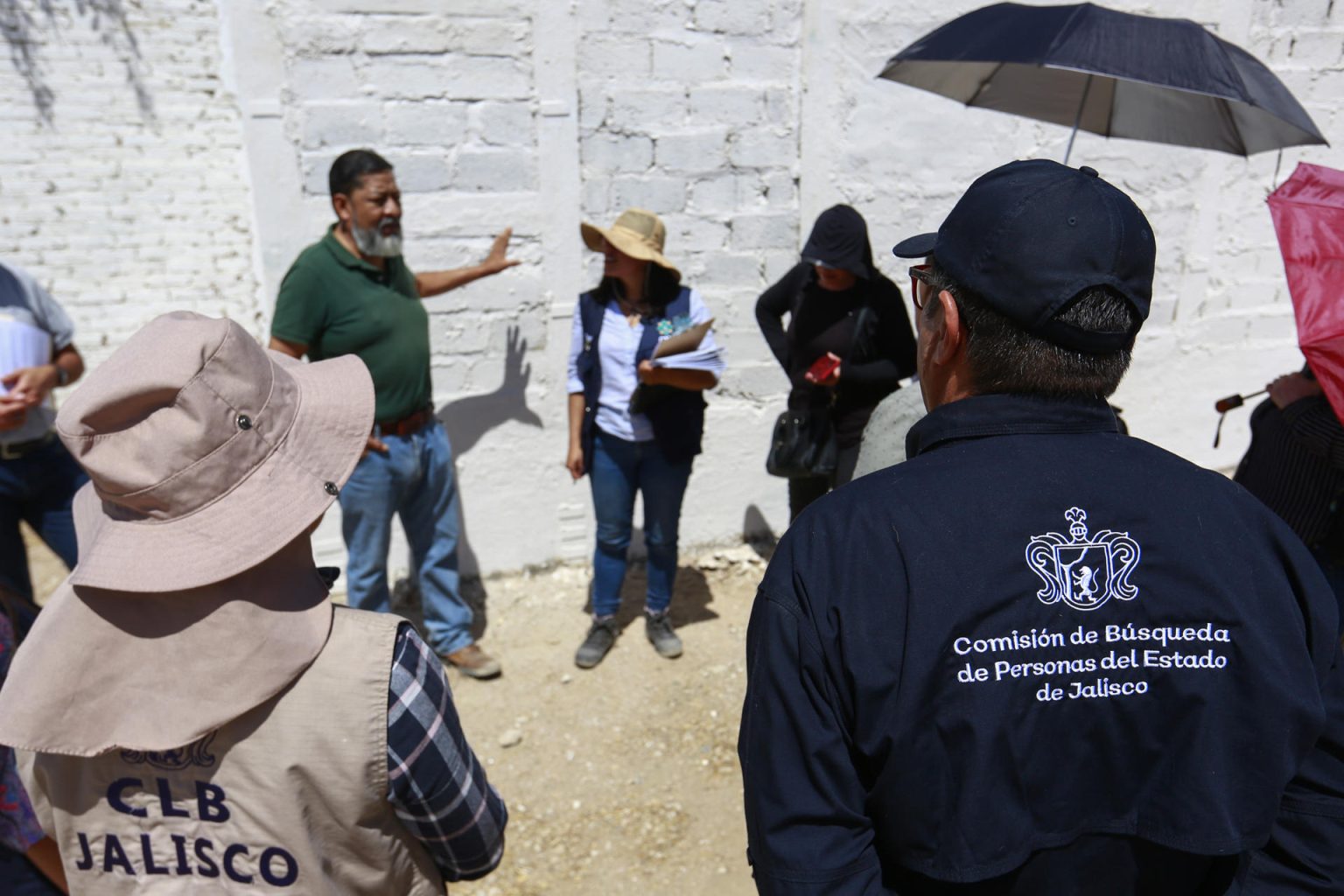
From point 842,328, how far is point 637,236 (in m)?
0.88

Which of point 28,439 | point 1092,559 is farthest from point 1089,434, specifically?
point 28,439

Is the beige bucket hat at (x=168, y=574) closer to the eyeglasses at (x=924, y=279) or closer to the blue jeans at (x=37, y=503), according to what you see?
the eyeglasses at (x=924, y=279)

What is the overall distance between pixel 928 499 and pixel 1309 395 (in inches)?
91.6

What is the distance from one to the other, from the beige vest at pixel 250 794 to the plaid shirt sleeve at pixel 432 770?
29 millimetres

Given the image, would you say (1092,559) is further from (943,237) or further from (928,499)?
(943,237)

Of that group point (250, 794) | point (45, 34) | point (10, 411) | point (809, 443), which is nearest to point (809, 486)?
point (809, 443)

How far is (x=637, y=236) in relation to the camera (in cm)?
369

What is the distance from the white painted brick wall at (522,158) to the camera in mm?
3857

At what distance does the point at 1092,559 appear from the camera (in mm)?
1213

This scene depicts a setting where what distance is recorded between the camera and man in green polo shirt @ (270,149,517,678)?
11.1 feet

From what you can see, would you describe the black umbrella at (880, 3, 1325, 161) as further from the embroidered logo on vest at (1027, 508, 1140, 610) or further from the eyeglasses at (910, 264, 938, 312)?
the embroidered logo on vest at (1027, 508, 1140, 610)

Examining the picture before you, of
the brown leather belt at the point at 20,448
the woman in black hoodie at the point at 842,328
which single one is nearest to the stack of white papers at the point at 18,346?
Answer: the brown leather belt at the point at 20,448

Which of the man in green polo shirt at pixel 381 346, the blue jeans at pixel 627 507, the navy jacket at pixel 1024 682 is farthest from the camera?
the blue jeans at pixel 627 507

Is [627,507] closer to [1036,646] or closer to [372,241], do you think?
[372,241]
